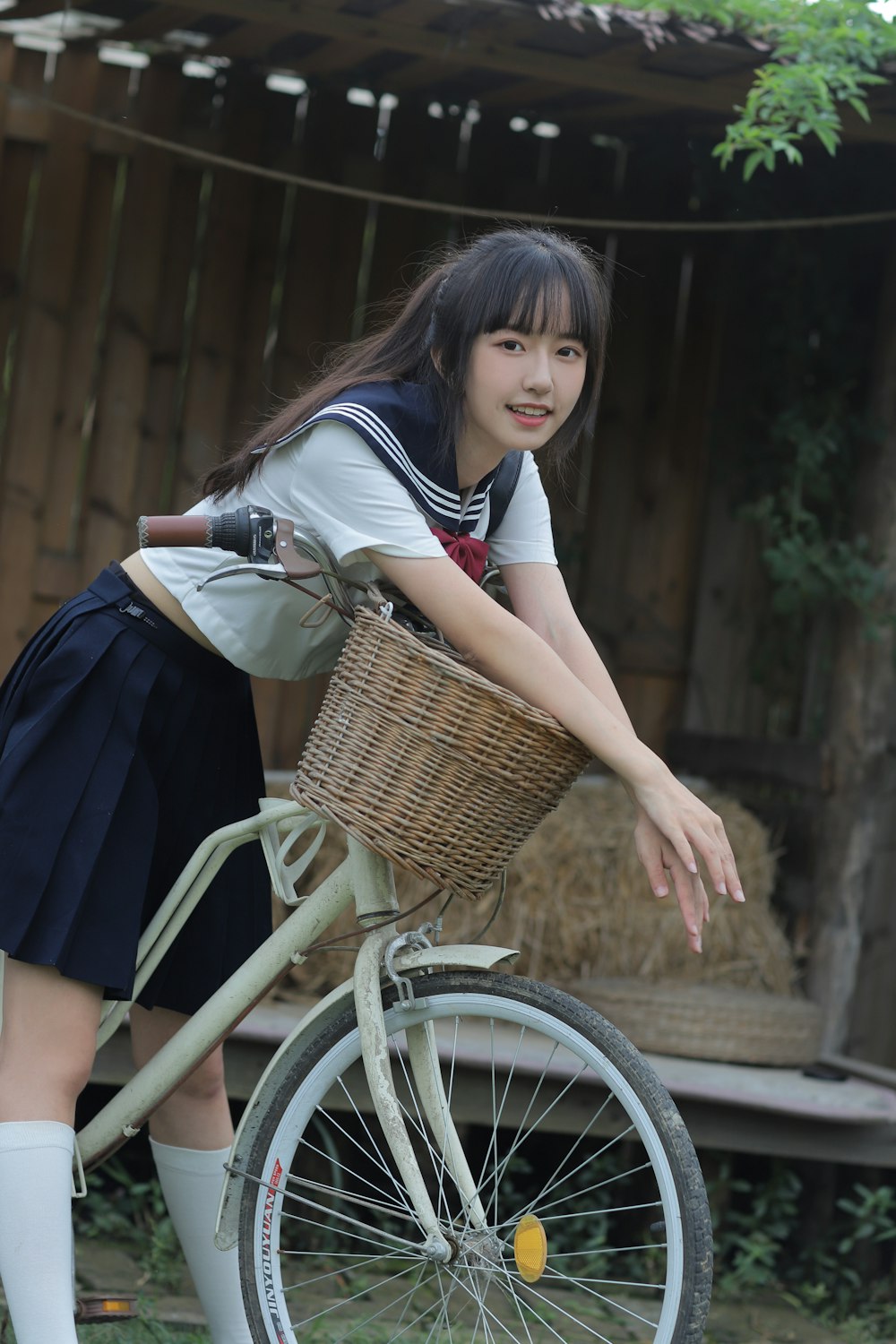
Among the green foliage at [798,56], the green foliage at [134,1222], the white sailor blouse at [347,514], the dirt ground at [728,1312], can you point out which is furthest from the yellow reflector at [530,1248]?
the green foliage at [798,56]

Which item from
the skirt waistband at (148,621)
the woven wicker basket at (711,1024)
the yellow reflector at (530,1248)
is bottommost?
the woven wicker basket at (711,1024)

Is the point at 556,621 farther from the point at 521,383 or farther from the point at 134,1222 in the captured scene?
the point at 134,1222

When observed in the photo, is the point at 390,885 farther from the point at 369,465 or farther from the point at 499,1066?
the point at 499,1066

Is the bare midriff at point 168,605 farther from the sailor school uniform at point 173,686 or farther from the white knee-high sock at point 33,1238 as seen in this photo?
the white knee-high sock at point 33,1238

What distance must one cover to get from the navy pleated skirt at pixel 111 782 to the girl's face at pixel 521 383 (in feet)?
1.76

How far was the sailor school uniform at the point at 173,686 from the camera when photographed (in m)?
1.83

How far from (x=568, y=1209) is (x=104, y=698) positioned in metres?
Result: 2.31

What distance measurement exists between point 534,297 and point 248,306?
8.65 feet

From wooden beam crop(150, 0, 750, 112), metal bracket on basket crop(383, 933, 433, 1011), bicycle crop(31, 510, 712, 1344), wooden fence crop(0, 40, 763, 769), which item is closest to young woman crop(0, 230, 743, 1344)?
bicycle crop(31, 510, 712, 1344)

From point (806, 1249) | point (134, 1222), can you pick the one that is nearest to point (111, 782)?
point (134, 1222)

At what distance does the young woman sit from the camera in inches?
70.3

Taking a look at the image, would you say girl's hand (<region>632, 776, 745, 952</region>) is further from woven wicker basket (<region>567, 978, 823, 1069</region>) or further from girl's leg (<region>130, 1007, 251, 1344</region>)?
woven wicker basket (<region>567, 978, 823, 1069</region>)

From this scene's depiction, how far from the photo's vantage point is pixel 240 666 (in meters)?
2.02

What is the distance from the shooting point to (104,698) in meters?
1.99
